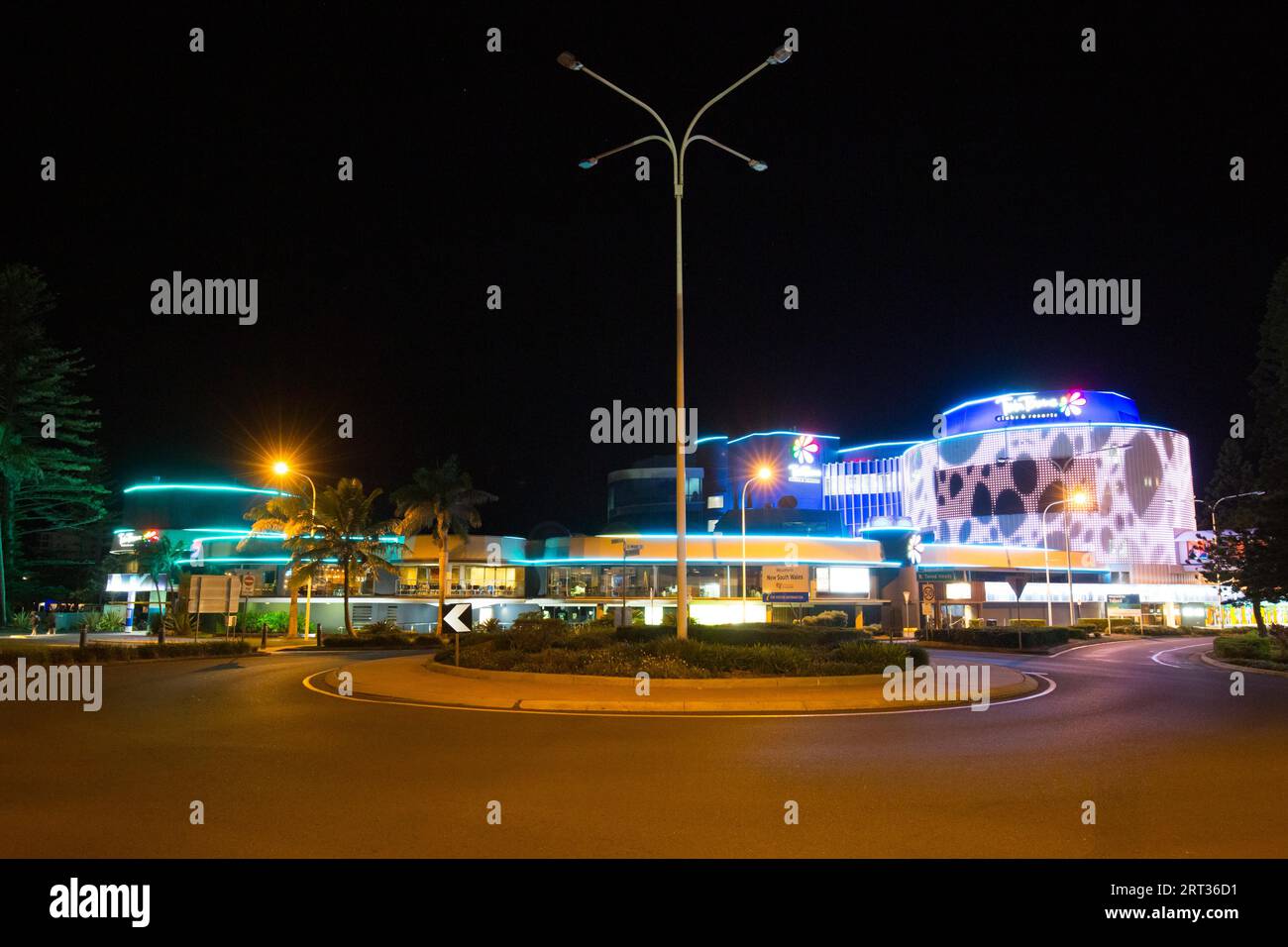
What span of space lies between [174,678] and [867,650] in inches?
641

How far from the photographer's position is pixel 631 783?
9383 millimetres

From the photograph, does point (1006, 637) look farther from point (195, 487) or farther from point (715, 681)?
point (195, 487)

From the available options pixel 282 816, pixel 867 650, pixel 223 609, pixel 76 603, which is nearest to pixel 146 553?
pixel 76 603

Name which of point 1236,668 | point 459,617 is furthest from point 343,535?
point 1236,668

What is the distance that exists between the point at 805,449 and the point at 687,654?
87708mm

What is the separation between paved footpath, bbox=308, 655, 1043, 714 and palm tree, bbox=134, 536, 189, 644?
161ft

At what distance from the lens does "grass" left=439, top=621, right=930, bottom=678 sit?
19188mm

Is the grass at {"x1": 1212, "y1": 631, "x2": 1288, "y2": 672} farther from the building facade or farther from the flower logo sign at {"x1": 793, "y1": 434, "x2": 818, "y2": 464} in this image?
the flower logo sign at {"x1": 793, "y1": 434, "x2": 818, "y2": 464}

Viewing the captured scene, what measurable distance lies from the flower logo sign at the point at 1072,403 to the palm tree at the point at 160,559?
86.3 m

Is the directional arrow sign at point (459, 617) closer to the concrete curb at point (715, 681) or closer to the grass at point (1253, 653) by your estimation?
the concrete curb at point (715, 681)

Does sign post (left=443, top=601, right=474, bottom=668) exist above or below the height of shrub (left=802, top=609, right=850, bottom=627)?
above

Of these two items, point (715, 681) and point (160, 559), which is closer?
point (715, 681)

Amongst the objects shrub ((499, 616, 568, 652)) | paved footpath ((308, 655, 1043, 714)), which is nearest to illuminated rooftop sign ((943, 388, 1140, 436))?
paved footpath ((308, 655, 1043, 714))

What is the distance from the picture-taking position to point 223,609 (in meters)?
29.6
